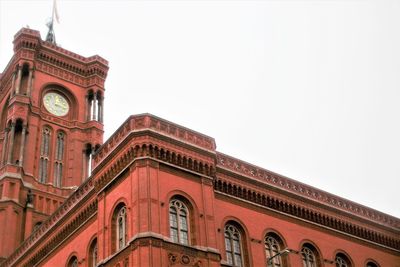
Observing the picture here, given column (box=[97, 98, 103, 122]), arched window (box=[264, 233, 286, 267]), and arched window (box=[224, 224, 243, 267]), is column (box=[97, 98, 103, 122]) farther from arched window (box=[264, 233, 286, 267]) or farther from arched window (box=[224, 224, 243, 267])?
arched window (box=[224, 224, 243, 267])

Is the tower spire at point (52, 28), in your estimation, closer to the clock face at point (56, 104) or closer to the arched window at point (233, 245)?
the clock face at point (56, 104)

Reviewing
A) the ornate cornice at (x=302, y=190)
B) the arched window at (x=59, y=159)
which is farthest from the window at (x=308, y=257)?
the arched window at (x=59, y=159)

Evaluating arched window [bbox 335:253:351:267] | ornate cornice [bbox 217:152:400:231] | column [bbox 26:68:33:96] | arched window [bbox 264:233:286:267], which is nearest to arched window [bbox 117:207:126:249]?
ornate cornice [bbox 217:152:400:231]

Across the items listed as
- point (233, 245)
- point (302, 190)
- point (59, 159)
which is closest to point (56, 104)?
point (59, 159)

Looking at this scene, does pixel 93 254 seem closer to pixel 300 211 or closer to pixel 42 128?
pixel 300 211

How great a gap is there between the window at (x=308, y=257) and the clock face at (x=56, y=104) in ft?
115

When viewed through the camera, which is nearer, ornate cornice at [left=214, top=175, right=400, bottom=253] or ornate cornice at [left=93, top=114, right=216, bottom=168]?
ornate cornice at [left=93, top=114, right=216, bottom=168]

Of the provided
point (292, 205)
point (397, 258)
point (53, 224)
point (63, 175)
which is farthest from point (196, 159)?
point (63, 175)

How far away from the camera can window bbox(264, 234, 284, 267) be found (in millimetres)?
35219

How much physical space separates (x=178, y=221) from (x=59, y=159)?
108 ft

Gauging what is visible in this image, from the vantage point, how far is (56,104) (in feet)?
210

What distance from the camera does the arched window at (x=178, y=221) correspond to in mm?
30453

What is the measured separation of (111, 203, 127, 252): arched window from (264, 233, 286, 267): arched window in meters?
8.98

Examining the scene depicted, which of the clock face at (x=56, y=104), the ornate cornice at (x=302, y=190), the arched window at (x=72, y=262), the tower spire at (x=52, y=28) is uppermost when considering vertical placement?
the tower spire at (x=52, y=28)
